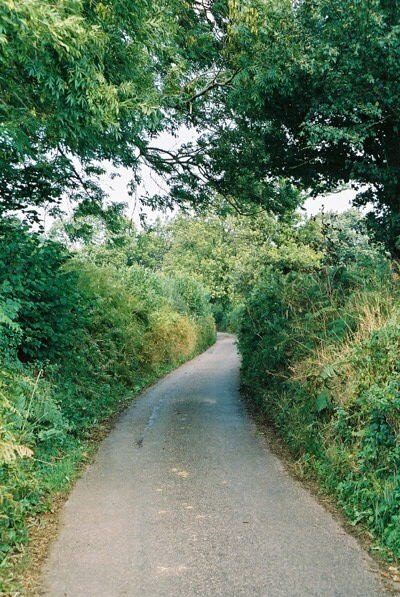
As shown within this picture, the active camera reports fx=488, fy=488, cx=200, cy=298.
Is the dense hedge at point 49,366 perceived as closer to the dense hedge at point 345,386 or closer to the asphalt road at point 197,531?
the asphalt road at point 197,531

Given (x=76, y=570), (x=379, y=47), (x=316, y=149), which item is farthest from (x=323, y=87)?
(x=76, y=570)

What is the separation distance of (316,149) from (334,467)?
7.28 meters

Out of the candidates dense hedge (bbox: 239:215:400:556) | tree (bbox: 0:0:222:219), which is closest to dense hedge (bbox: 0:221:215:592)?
tree (bbox: 0:0:222:219)

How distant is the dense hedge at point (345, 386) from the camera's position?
594 cm

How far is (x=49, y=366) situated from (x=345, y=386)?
17.8 ft

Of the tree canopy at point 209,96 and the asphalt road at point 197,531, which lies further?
the tree canopy at point 209,96

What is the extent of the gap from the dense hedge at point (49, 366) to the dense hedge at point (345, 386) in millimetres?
3933

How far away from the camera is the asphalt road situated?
4.58 meters

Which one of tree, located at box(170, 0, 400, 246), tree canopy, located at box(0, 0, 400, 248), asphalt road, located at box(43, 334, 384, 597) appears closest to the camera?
asphalt road, located at box(43, 334, 384, 597)

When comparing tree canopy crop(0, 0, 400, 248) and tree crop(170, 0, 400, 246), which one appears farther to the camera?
tree crop(170, 0, 400, 246)

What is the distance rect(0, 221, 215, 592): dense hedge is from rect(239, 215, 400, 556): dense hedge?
3.93 meters

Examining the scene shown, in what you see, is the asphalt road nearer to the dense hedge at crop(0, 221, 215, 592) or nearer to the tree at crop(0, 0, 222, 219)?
the dense hedge at crop(0, 221, 215, 592)

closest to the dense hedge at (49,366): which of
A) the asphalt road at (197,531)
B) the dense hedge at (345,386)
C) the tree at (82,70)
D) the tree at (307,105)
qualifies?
the asphalt road at (197,531)

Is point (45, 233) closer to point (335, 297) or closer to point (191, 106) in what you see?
point (191, 106)
